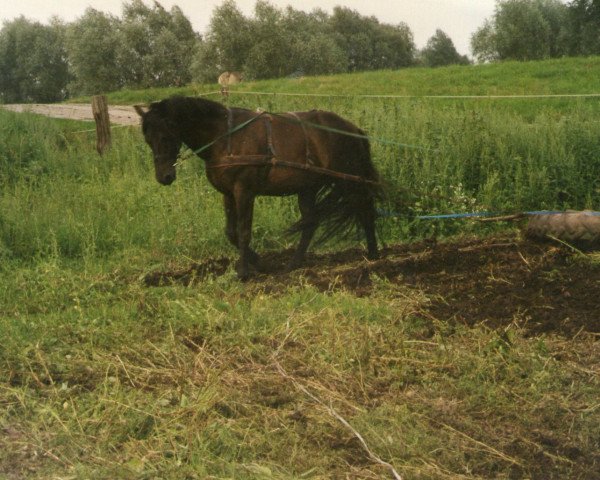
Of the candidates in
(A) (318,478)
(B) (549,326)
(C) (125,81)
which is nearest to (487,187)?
(B) (549,326)

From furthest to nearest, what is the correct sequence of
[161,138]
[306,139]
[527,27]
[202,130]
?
[527,27], [306,139], [202,130], [161,138]

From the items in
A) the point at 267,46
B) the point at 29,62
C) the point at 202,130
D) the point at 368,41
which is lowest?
the point at 202,130

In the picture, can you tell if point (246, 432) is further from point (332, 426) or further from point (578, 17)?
point (578, 17)

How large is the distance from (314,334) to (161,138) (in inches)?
104

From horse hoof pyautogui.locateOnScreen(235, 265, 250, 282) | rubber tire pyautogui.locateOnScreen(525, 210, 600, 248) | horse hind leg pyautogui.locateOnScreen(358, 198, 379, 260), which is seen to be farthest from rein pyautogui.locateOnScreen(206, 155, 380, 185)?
rubber tire pyautogui.locateOnScreen(525, 210, 600, 248)

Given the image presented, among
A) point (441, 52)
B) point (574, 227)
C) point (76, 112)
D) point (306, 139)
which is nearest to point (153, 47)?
point (76, 112)

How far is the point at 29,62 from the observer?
1951 inches

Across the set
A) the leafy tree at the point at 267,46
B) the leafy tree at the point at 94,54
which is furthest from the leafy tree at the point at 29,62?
the leafy tree at the point at 267,46

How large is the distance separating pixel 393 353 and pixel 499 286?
69.0 inches

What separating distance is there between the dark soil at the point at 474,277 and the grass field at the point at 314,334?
3 centimetres

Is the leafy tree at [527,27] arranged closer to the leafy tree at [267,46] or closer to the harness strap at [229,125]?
the leafy tree at [267,46]

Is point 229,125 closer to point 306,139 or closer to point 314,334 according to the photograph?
point 306,139

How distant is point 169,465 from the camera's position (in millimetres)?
4582

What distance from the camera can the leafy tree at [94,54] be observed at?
4484 centimetres
